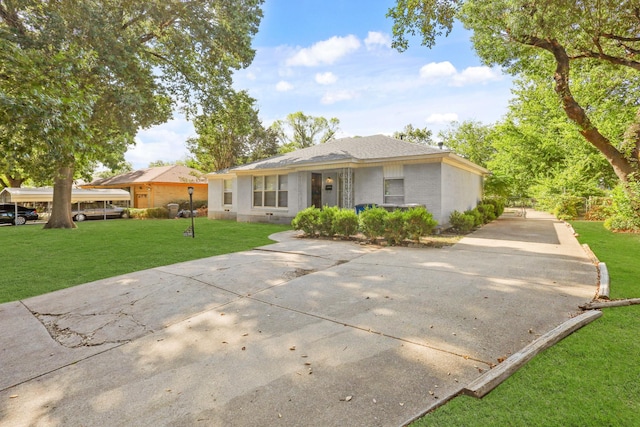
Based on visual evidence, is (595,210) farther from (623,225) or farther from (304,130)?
(304,130)

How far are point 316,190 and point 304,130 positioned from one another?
30.5 m

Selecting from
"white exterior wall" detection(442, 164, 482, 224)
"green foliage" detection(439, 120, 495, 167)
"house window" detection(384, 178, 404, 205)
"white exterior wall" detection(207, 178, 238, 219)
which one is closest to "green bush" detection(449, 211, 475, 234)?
"white exterior wall" detection(442, 164, 482, 224)

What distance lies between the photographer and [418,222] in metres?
9.13

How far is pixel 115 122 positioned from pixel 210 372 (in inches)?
449

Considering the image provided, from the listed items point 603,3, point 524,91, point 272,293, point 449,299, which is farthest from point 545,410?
point 524,91

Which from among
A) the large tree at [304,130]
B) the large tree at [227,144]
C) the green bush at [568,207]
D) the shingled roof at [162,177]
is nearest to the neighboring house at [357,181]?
the large tree at [227,144]

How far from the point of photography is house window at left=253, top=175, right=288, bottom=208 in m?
16.3

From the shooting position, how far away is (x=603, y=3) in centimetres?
786

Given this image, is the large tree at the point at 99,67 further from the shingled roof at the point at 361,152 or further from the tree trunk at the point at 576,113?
the tree trunk at the point at 576,113

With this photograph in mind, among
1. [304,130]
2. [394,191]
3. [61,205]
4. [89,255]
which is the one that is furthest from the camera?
[304,130]

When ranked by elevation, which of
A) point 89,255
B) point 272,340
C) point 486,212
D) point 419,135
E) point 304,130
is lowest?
point 272,340

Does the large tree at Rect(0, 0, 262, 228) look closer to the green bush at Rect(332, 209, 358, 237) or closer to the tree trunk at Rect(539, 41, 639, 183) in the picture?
the green bush at Rect(332, 209, 358, 237)

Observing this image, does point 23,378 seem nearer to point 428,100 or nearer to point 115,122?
point 115,122

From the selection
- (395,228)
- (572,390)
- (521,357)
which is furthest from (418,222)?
(572,390)
